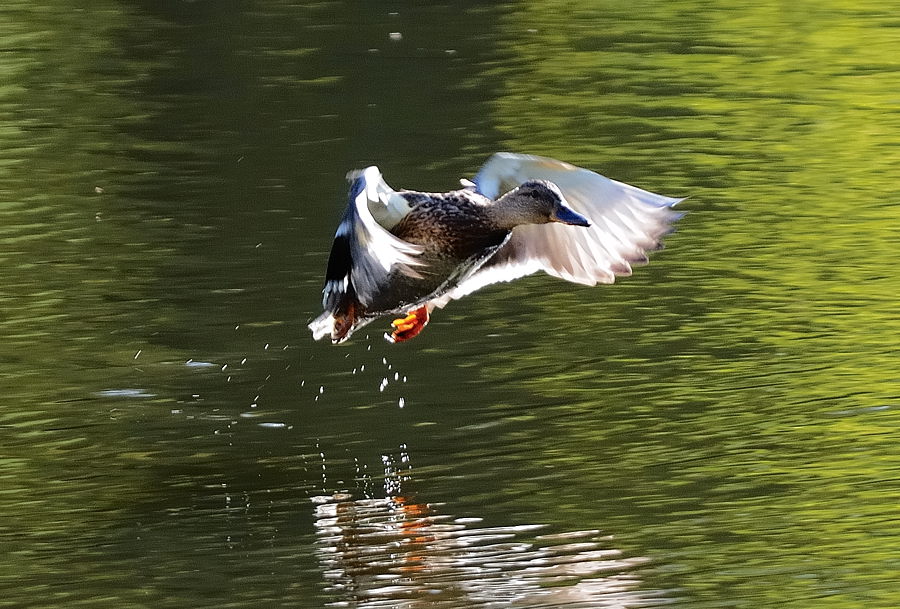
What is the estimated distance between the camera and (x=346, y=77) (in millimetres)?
20578

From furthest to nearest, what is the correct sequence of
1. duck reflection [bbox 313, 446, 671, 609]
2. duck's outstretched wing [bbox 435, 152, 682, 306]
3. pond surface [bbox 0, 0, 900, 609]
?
duck's outstretched wing [bbox 435, 152, 682, 306] → pond surface [bbox 0, 0, 900, 609] → duck reflection [bbox 313, 446, 671, 609]

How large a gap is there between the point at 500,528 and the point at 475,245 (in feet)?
5.99

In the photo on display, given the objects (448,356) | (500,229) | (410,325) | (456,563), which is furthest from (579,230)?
(456,563)

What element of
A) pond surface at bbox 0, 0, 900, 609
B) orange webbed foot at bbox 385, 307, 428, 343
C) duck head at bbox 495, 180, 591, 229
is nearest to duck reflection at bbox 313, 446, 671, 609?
pond surface at bbox 0, 0, 900, 609

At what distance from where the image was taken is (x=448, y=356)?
11.1m

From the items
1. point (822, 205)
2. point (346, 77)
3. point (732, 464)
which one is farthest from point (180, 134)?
point (732, 464)

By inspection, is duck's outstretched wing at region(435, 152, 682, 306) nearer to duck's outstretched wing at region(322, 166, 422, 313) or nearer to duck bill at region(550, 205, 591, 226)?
duck bill at region(550, 205, 591, 226)

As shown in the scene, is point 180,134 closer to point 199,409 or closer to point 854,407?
point 199,409

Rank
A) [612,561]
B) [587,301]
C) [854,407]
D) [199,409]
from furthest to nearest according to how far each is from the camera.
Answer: [587,301], [199,409], [854,407], [612,561]

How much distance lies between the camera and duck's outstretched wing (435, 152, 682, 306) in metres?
9.27

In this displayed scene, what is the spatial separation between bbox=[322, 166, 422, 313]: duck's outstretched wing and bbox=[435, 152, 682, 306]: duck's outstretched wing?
103 cm

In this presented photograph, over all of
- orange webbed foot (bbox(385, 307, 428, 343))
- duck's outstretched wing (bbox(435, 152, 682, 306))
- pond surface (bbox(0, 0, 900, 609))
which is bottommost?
pond surface (bbox(0, 0, 900, 609))

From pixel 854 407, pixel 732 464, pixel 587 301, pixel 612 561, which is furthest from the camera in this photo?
pixel 587 301

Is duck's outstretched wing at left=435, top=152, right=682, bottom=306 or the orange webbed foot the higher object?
duck's outstretched wing at left=435, top=152, right=682, bottom=306
